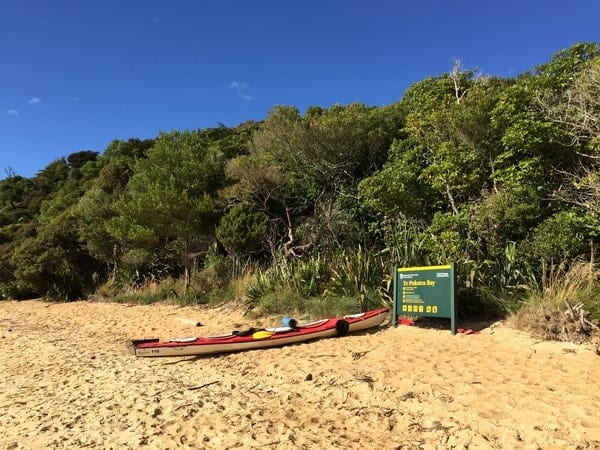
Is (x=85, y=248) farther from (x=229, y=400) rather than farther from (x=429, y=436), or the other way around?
(x=429, y=436)

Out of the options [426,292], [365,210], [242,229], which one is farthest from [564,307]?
[242,229]

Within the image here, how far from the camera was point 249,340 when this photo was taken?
7328 millimetres

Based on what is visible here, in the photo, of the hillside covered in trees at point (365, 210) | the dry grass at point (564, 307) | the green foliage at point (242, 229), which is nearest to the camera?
the dry grass at point (564, 307)

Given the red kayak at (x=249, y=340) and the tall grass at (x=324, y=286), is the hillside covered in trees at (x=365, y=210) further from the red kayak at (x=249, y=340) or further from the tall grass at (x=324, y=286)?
the red kayak at (x=249, y=340)

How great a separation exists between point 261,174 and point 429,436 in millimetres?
10816

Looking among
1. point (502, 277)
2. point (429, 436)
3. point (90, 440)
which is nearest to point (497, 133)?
point (502, 277)

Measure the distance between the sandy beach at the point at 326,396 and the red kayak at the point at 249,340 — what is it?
152 mm

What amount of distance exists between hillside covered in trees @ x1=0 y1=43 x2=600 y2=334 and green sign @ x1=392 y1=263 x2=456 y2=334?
2.81 ft

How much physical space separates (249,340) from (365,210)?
679 centimetres

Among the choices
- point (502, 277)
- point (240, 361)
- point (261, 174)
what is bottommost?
point (240, 361)

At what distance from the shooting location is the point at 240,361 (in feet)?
22.7

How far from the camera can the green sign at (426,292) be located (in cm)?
736

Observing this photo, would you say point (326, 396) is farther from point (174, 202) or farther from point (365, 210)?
point (174, 202)

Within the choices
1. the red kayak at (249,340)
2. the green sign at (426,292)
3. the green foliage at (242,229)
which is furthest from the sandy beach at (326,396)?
the green foliage at (242,229)
